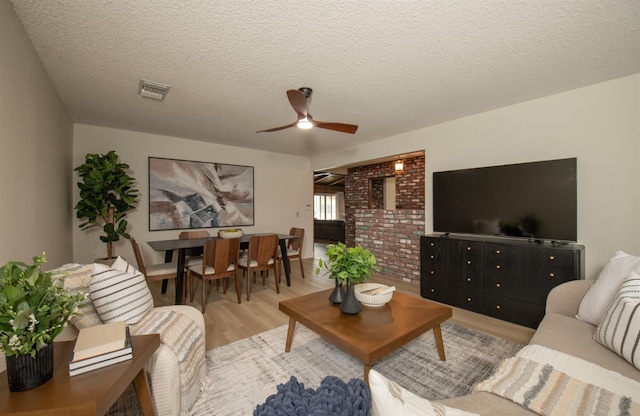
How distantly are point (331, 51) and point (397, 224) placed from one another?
3.30 m

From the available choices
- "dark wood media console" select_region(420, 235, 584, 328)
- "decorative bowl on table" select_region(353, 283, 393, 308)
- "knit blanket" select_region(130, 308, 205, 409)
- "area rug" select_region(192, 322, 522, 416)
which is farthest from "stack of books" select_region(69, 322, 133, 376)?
"dark wood media console" select_region(420, 235, 584, 328)

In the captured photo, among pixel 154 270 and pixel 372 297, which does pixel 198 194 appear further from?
pixel 372 297

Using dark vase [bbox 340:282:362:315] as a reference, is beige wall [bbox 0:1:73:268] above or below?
above

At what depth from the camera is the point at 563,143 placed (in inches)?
104

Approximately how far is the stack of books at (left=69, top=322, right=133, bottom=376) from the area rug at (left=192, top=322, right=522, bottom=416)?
74 centimetres

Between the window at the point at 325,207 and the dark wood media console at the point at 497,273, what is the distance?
8494 mm

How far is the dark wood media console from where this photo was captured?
247 centimetres

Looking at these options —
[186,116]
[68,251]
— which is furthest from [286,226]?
[68,251]

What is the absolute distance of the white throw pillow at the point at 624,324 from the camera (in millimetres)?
1247

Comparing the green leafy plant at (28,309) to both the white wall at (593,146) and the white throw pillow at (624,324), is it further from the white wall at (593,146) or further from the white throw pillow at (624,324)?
the white wall at (593,146)

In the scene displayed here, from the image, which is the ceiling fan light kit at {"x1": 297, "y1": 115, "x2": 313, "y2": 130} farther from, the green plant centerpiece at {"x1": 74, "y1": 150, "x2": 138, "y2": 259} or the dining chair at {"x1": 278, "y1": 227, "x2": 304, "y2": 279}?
the green plant centerpiece at {"x1": 74, "y1": 150, "x2": 138, "y2": 259}

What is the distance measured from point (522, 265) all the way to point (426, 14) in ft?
8.10

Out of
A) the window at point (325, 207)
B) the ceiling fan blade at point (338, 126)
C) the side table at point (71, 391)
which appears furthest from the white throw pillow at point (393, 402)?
the window at point (325, 207)

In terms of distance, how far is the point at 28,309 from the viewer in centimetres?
89
